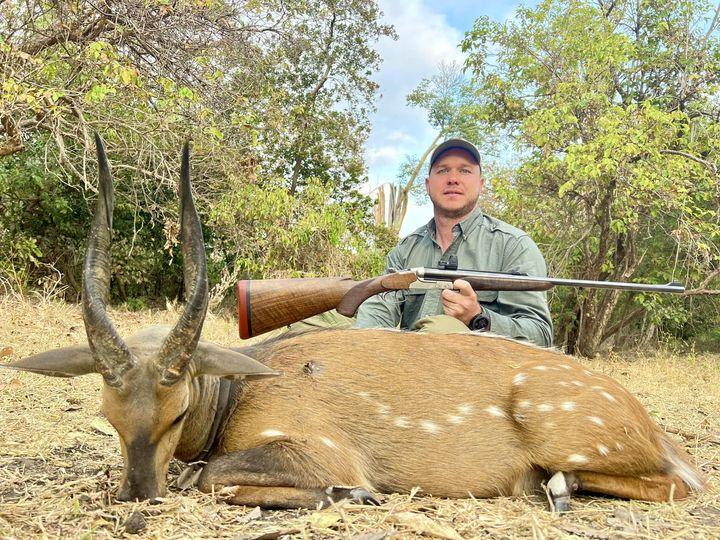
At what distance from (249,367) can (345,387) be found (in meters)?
0.68

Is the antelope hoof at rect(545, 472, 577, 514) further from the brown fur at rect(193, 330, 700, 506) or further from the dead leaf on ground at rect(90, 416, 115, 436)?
the dead leaf on ground at rect(90, 416, 115, 436)

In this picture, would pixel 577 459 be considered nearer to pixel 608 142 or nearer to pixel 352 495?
pixel 352 495

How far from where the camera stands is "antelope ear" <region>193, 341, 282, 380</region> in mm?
3160

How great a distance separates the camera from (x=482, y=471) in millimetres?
3504

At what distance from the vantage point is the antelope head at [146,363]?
115 inches

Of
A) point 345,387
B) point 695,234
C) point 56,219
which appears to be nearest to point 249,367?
point 345,387

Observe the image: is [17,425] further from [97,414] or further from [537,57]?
[537,57]

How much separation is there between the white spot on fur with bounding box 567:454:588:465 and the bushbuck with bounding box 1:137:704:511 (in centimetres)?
1

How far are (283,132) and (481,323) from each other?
33.7 feet

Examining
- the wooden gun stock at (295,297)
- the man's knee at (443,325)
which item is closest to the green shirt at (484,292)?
the man's knee at (443,325)

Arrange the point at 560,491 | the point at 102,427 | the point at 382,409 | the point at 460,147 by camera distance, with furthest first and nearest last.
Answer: the point at 460,147, the point at 102,427, the point at 382,409, the point at 560,491

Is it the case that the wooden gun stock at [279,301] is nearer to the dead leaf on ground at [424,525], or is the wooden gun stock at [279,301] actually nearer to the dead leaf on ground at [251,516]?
the dead leaf on ground at [251,516]

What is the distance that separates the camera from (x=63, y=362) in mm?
3160

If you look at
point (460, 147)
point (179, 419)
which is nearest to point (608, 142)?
point (460, 147)
